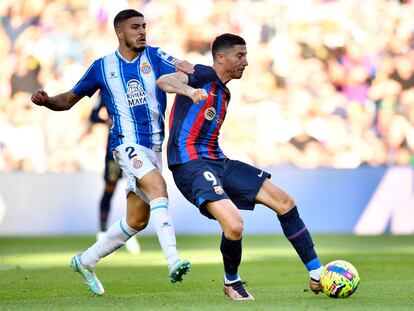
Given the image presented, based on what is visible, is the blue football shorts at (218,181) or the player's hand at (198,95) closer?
the player's hand at (198,95)

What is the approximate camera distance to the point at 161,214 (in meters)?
8.01

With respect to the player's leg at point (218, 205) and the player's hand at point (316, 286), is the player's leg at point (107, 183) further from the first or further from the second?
the player's hand at point (316, 286)

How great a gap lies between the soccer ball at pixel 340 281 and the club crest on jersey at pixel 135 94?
6.56ft

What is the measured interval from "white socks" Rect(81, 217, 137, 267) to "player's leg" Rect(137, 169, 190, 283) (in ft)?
1.37

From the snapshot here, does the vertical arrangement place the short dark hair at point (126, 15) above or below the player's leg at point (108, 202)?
above

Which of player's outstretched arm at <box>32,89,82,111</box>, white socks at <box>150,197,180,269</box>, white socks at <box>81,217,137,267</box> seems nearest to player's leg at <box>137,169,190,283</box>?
white socks at <box>150,197,180,269</box>

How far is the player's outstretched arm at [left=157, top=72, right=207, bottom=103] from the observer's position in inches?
286

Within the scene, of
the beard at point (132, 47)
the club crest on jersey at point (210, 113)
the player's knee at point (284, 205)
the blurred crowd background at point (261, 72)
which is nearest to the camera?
the player's knee at point (284, 205)

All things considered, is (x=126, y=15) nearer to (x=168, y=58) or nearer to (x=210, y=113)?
(x=168, y=58)

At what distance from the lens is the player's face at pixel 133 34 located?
8477 mm

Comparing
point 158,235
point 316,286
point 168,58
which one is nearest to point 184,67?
point 168,58

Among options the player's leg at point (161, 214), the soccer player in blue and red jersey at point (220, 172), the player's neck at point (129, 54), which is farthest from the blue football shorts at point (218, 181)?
the player's neck at point (129, 54)

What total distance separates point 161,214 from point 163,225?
9cm

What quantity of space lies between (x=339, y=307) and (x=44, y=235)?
10.8 metres
